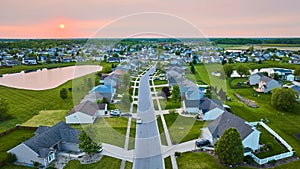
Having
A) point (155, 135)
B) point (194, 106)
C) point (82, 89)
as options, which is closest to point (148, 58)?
point (82, 89)

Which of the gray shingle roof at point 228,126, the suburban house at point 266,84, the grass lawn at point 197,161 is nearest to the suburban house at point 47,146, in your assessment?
the grass lawn at point 197,161

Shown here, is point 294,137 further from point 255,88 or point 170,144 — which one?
point 255,88

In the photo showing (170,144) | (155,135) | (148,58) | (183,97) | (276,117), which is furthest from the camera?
(148,58)

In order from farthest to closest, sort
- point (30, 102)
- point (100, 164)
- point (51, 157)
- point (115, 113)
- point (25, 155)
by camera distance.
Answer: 1. point (30, 102)
2. point (115, 113)
3. point (51, 157)
4. point (25, 155)
5. point (100, 164)

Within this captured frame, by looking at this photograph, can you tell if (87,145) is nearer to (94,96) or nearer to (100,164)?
(100,164)

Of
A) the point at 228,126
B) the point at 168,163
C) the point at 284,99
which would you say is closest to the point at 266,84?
the point at 284,99

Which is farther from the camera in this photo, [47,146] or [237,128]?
[237,128]
